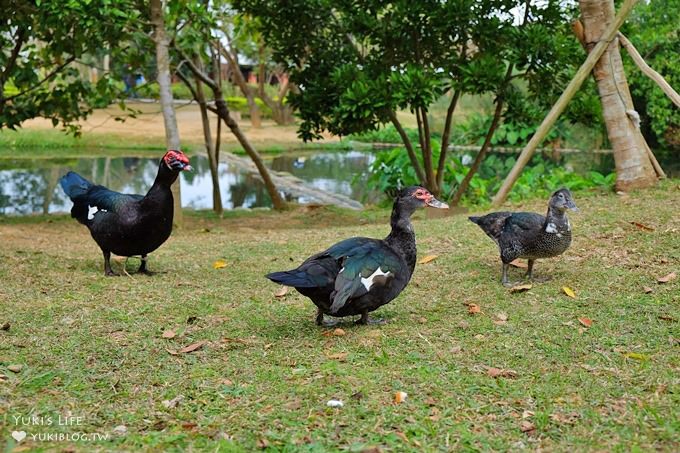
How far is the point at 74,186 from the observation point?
7695 millimetres

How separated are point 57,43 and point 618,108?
7.85 meters

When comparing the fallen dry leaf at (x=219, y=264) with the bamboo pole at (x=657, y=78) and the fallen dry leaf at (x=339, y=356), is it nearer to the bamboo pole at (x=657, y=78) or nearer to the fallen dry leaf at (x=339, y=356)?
the fallen dry leaf at (x=339, y=356)

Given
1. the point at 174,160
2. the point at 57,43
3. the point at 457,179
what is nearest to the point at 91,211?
the point at 174,160

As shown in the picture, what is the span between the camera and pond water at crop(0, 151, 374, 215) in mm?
16859

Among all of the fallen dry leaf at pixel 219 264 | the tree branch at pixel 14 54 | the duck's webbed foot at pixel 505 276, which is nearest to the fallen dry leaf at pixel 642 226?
the duck's webbed foot at pixel 505 276

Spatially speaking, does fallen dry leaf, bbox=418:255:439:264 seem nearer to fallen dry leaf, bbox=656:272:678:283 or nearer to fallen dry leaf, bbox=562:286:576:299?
fallen dry leaf, bbox=562:286:576:299

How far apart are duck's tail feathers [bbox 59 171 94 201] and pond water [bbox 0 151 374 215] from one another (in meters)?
7.35

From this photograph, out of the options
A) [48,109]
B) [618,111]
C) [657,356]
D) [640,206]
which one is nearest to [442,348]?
[657,356]

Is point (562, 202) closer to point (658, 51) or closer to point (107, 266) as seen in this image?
point (107, 266)

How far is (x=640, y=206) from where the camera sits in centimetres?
853

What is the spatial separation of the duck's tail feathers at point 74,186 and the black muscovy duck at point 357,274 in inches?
133

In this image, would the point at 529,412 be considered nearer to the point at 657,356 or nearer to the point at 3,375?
the point at 657,356

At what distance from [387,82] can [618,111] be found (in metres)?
2.92

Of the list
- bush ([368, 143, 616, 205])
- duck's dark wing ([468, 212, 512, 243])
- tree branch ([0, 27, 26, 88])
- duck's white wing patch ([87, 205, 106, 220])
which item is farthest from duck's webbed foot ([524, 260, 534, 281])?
tree branch ([0, 27, 26, 88])
